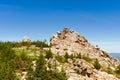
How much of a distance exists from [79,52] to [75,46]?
4687mm

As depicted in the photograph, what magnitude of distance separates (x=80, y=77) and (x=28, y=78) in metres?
11.7

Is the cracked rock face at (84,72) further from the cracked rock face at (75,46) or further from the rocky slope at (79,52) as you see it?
the cracked rock face at (75,46)

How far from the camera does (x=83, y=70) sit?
60.6m

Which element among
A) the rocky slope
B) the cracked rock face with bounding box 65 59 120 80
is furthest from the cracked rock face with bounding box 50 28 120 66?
the cracked rock face with bounding box 65 59 120 80

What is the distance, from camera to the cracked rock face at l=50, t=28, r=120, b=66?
78.8 meters

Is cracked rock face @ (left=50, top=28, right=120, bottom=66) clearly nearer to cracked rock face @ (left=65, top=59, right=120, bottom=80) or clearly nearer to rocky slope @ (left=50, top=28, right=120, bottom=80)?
rocky slope @ (left=50, top=28, right=120, bottom=80)

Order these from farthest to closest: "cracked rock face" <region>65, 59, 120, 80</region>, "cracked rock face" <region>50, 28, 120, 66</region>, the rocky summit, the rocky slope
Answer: "cracked rock face" <region>50, 28, 120, 66</region>, the rocky slope, "cracked rock face" <region>65, 59, 120, 80</region>, the rocky summit

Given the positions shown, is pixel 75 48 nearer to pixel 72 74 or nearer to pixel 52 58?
pixel 52 58

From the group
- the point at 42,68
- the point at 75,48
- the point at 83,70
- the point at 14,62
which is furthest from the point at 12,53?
the point at 75,48

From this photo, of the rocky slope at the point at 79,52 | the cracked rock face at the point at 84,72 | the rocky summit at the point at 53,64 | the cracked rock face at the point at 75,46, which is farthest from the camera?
the cracked rock face at the point at 75,46

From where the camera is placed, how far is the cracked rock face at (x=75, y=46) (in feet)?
258

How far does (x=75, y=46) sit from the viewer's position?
8312cm

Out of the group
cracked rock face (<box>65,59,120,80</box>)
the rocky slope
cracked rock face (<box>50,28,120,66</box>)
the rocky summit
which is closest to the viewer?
the rocky summit

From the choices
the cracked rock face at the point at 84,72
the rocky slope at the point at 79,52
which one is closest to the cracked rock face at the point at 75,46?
the rocky slope at the point at 79,52
